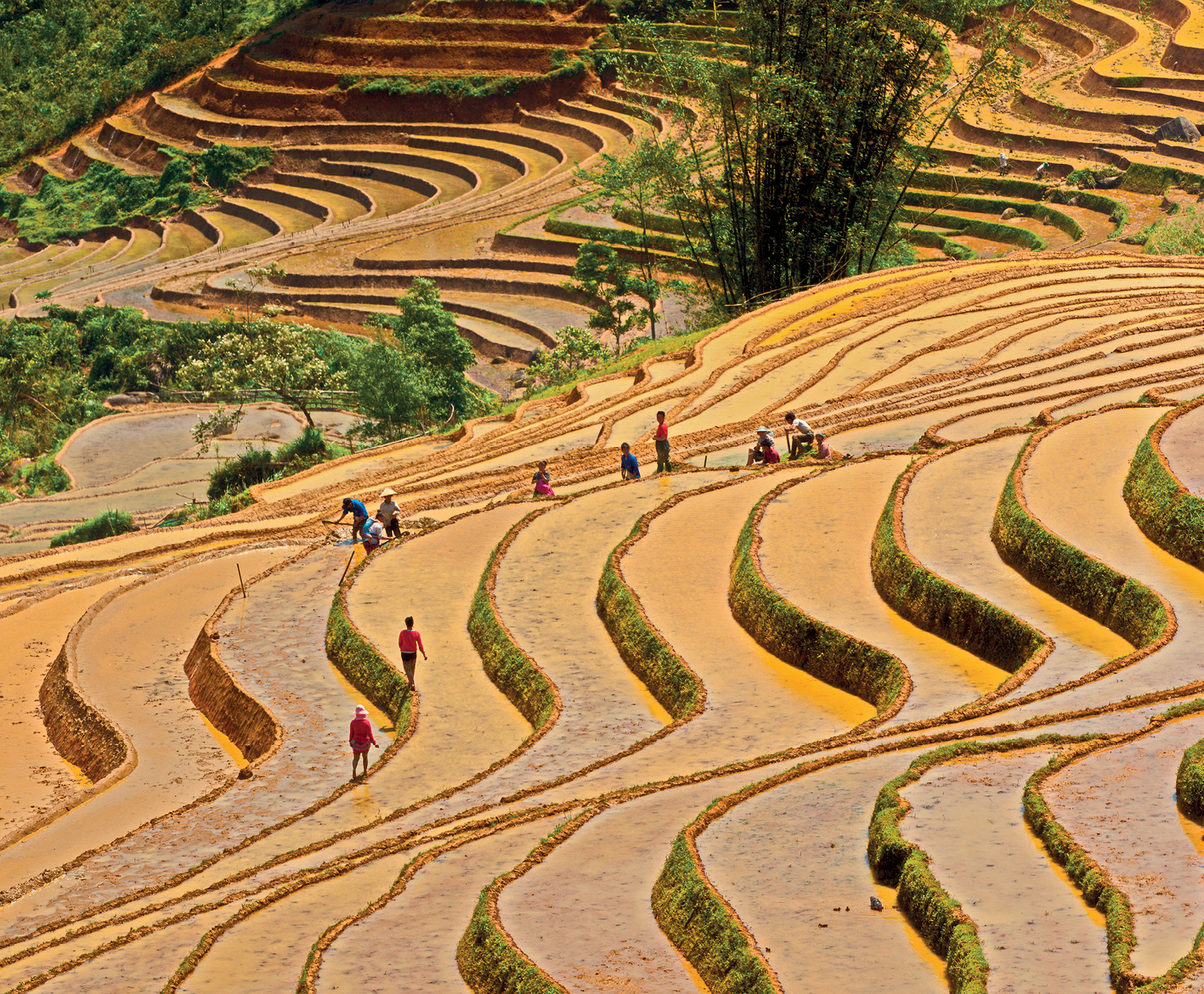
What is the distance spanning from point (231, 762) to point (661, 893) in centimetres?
824

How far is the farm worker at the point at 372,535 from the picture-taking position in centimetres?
2189

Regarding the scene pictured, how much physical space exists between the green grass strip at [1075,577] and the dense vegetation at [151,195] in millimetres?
63208

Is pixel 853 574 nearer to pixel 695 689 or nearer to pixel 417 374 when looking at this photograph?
pixel 695 689

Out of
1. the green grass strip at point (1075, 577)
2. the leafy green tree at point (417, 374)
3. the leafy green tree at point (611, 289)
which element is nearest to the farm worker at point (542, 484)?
the green grass strip at point (1075, 577)

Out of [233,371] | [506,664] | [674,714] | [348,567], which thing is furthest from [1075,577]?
[233,371]

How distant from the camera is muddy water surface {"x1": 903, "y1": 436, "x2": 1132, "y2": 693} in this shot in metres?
14.5

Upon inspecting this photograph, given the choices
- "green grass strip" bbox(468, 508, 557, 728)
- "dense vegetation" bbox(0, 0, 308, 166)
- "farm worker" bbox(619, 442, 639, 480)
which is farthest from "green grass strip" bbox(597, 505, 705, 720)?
"dense vegetation" bbox(0, 0, 308, 166)

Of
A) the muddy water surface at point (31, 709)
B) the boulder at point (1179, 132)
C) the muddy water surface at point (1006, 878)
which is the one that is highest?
the boulder at point (1179, 132)

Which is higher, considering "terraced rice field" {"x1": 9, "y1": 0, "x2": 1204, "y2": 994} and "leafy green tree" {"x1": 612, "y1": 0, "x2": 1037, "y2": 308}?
"leafy green tree" {"x1": 612, "y1": 0, "x2": 1037, "y2": 308}

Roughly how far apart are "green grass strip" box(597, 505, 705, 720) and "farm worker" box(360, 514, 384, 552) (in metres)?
4.50

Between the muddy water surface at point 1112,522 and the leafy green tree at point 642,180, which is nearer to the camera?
the muddy water surface at point 1112,522

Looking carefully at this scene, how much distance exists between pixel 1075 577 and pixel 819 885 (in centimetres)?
668

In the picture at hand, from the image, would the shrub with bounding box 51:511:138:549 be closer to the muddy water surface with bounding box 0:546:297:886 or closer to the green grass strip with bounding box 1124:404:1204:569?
the muddy water surface with bounding box 0:546:297:886

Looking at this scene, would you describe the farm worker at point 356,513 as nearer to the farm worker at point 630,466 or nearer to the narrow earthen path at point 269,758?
the narrow earthen path at point 269,758
